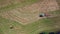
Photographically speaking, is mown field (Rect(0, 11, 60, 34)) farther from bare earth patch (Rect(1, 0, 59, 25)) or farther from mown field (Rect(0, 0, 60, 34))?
bare earth patch (Rect(1, 0, 59, 25))

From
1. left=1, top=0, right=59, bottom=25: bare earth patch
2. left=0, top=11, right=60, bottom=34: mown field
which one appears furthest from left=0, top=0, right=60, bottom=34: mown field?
left=1, top=0, right=59, bottom=25: bare earth patch

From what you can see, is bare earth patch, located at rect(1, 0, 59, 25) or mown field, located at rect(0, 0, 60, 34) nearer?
mown field, located at rect(0, 0, 60, 34)

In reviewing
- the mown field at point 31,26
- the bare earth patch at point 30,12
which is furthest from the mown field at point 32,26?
the bare earth patch at point 30,12

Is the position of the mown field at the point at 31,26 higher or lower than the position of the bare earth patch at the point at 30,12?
lower

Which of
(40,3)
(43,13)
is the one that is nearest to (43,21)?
(43,13)

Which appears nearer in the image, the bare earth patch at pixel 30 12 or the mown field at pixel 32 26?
the mown field at pixel 32 26

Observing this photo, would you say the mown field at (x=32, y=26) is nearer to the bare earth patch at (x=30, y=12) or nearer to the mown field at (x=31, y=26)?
the mown field at (x=31, y=26)

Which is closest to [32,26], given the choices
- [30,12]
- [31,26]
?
[31,26]

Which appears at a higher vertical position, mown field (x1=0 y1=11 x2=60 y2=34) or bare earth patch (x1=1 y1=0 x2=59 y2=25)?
bare earth patch (x1=1 y1=0 x2=59 y2=25)
